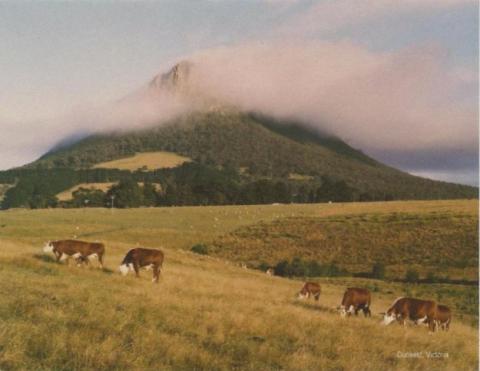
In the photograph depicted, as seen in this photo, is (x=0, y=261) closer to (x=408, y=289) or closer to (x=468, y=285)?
(x=408, y=289)

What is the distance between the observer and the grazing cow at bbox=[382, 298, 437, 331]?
19797mm

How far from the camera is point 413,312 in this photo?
20016 mm

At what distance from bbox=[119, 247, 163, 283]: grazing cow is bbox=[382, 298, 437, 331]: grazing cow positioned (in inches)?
415

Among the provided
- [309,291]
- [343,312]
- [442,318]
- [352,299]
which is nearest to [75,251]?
[309,291]

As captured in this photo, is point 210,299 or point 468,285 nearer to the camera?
point 210,299

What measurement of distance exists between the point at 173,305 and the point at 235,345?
4255mm

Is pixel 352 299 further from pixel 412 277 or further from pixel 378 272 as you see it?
pixel 378 272

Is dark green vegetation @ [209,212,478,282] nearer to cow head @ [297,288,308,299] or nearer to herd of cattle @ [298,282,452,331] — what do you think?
cow head @ [297,288,308,299]

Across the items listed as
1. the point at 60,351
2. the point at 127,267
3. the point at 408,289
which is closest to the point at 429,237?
the point at 408,289

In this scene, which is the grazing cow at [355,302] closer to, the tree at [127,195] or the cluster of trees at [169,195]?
the cluster of trees at [169,195]

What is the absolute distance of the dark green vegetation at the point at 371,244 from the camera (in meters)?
60.4

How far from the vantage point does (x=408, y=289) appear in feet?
145

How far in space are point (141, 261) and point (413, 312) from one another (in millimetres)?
12211

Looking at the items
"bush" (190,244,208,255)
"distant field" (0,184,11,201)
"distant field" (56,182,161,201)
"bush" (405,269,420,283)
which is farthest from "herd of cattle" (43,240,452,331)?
"distant field" (0,184,11,201)
